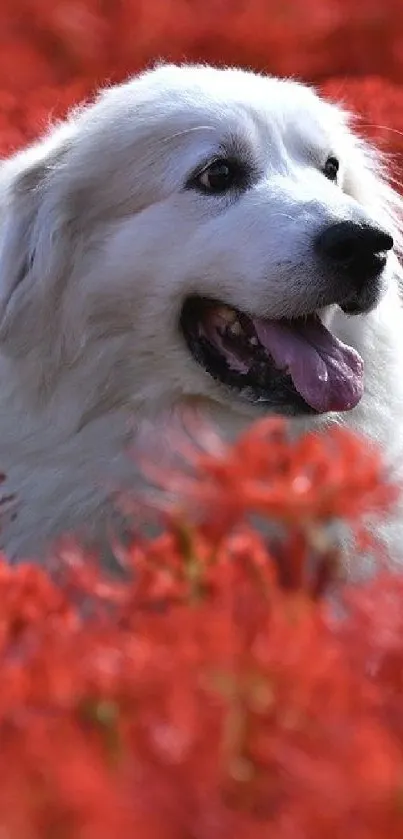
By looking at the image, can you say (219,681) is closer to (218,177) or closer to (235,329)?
(235,329)

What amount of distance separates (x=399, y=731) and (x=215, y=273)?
5.39ft

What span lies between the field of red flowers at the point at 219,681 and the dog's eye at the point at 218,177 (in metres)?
1.33

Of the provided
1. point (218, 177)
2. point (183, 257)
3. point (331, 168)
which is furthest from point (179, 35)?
point (183, 257)

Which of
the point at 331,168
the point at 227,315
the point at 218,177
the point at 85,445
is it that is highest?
the point at 218,177

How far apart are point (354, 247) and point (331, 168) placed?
1.37 ft

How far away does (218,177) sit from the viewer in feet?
8.77

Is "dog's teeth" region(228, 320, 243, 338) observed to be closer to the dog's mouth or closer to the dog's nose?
the dog's mouth

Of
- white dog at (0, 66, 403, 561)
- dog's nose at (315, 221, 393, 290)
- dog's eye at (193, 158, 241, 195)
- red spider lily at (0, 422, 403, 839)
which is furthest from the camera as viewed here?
dog's eye at (193, 158, 241, 195)

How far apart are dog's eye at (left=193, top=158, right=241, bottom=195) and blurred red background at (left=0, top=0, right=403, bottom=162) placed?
4.84 feet

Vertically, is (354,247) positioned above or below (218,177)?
below

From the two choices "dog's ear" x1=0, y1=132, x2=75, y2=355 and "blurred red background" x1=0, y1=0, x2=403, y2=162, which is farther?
"blurred red background" x1=0, y1=0, x2=403, y2=162

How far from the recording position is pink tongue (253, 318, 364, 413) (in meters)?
2.54

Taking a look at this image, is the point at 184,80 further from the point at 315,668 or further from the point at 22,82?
the point at 315,668

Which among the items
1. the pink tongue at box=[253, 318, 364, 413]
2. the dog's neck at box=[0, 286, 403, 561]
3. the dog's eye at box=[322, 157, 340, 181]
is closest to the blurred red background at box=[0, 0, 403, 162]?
the dog's eye at box=[322, 157, 340, 181]
